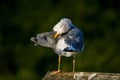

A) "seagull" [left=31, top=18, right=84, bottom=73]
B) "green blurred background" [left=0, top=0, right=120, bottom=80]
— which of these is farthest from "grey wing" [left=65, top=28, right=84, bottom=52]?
"green blurred background" [left=0, top=0, right=120, bottom=80]

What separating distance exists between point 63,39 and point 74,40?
0.35ft

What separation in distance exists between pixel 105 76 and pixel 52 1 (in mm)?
4178

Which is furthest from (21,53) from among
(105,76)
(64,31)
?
(105,76)

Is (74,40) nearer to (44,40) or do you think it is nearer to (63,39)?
(63,39)

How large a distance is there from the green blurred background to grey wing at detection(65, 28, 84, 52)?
3182mm

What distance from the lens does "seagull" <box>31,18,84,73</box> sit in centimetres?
464

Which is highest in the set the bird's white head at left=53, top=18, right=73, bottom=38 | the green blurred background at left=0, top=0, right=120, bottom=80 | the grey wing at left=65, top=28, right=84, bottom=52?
the bird's white head at left=53, top=18, right=73, bottom=38

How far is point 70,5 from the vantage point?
336 inches

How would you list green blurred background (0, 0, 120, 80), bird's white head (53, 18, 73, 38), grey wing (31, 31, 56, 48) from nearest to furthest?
grey wing (31, 31, 56, 48) → bird's white head (53, 18, 73, 38) → green blurred background (0, 0, 120, 80)

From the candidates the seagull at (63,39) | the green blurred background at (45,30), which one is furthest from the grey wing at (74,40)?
the green blurred background at (45,30)

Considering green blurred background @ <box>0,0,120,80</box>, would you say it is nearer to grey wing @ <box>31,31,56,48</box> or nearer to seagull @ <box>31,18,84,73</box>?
seagull @ <box>31,18,84,73</box>

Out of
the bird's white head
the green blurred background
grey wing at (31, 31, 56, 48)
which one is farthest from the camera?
the green blurred background

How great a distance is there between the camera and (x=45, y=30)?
8.17 m

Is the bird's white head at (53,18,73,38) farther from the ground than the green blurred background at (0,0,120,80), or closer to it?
farther from the ground
